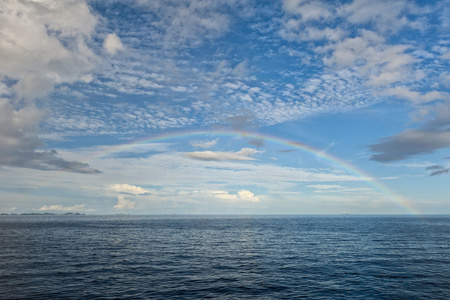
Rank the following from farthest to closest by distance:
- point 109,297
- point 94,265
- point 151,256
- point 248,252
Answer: point 248,252, point 151,256, point 94,265, point 109,297

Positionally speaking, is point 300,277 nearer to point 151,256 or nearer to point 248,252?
point 248,252

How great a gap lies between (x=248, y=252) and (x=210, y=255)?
26.5 ft

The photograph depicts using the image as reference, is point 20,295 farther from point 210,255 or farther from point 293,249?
point 293,249

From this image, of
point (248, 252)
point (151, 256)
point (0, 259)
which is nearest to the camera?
point (0, 259)

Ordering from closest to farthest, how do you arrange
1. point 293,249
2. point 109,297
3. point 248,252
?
point 109,297 < point 248,252 < point 293,249

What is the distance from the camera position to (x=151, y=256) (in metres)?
52.2

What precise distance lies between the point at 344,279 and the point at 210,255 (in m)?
25.1

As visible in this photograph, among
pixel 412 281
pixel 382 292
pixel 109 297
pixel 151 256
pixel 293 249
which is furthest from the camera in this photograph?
pixel 293 249

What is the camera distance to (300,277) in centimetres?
3700

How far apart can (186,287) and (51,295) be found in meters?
13.7

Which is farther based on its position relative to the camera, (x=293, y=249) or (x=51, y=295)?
(x=293, y=249)

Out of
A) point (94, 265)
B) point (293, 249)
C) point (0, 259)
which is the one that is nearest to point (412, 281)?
point (293, 249)

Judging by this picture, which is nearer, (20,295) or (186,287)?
(20,295)

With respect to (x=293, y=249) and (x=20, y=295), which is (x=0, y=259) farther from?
(x=293, y=249)
